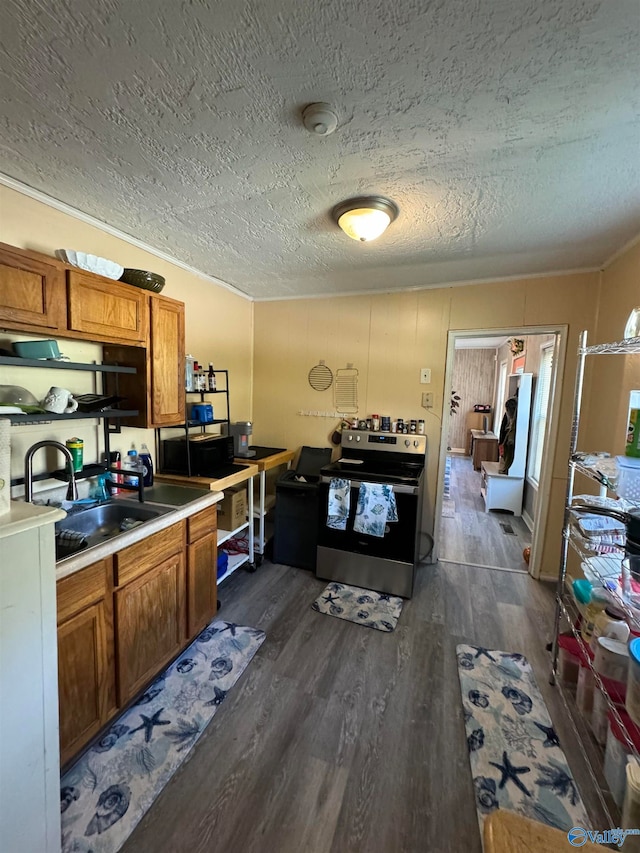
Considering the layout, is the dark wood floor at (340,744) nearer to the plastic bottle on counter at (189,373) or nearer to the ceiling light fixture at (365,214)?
the plastic bottle on counter at (189,373)

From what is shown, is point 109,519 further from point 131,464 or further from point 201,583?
point 201,583

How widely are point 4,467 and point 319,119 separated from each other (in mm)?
1521

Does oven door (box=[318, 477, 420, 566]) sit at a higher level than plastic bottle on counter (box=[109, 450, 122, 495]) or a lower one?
lower

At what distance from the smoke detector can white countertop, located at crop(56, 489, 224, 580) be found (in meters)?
1.50

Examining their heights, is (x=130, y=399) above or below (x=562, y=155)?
below

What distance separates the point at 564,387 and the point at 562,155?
1.89 m

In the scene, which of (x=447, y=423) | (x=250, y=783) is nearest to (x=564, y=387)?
(x=447, y=423)

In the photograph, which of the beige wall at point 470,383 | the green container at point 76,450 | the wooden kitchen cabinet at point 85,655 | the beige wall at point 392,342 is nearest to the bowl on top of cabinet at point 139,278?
the green container at point 76,450

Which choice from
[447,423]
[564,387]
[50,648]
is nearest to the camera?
[50,648]

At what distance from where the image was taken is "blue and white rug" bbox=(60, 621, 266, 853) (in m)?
1.23

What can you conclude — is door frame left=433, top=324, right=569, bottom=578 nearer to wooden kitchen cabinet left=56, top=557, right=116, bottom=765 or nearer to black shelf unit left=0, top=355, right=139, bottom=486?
black shelf unit left=0, top=355, right=139, bottom=486

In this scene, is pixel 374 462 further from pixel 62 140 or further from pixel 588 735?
pixel 62 140

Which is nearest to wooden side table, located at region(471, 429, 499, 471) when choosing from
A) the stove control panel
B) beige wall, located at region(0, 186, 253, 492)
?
the stove control panel

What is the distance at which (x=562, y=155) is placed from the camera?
4.53 feet
